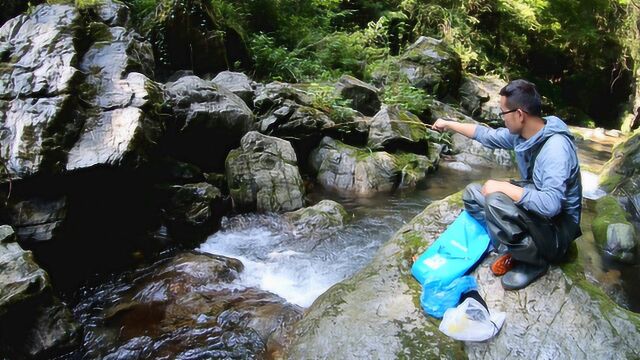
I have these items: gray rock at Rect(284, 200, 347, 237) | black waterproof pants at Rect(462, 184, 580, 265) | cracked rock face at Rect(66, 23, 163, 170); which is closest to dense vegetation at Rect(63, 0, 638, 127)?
cracked rock face at Rect(66, 23, 163, 170)

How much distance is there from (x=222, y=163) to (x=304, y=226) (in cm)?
231

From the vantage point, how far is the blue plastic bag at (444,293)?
3662 mm

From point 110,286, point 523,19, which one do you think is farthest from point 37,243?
point 523,19

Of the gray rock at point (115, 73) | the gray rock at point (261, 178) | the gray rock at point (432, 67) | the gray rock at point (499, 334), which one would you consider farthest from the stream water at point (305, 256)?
the gray rock at point (432, 67)

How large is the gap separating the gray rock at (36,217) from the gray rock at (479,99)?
1420 centimetres

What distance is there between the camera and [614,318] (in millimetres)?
3463

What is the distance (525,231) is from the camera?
3.45 metres

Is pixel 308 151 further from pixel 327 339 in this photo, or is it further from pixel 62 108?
pixel 327 339

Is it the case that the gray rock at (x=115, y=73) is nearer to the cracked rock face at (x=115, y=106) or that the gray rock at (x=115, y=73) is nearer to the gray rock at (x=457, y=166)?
the cracked rock face at (x=115, y=106)

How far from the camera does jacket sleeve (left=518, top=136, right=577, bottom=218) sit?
10.6ft

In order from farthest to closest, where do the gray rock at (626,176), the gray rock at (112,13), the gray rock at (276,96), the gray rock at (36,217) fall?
the gray rock at (276,96) < the gray rock at (626,176) < the gray rock at (112,13) < the gray rock at (36,217)

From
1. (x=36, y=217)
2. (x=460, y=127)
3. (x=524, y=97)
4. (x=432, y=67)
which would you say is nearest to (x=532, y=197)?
(x=524, y=97)

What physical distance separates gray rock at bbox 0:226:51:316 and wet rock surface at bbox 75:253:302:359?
789mm

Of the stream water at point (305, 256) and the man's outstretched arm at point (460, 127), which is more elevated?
the man's outstretched arm at point (460, 127)
